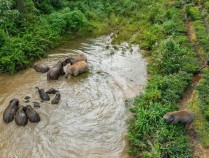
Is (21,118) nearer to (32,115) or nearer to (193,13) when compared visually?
(32,115)

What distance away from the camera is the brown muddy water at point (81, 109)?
1075 centimetres

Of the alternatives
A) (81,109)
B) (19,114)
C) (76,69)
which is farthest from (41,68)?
(19,114)

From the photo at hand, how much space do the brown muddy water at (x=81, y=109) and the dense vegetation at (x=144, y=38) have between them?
0.79 meters

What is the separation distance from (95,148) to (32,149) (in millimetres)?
2307

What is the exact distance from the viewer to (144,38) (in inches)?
776

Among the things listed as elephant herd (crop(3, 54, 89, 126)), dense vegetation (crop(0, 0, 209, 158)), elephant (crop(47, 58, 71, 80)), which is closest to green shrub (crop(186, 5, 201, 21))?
dense vegetation (crop(0, 0, 209, 158))

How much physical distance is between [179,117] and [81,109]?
4383 millimetres

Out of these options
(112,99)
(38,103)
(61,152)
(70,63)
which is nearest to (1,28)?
(70,63)

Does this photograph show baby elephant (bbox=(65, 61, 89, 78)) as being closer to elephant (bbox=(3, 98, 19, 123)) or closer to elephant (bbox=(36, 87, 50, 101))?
elephant (bbox=(36, 87, 50, 101))

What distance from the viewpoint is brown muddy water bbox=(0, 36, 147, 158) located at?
35.3ft

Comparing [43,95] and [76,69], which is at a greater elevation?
[76,69]

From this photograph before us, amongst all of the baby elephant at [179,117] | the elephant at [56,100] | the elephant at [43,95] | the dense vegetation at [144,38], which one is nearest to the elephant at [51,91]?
the elephant at [43,95]

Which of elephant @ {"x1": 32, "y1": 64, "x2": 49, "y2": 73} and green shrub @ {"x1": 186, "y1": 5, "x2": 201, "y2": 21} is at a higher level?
green shrub @ {"x1": 186, "y1": 5, "x2": 201, "y2": 21}

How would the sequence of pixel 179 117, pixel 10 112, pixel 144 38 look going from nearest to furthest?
pixel 179 117 → pixel 10 112 → pixel 144 38
